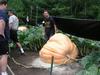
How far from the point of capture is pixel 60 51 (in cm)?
1176

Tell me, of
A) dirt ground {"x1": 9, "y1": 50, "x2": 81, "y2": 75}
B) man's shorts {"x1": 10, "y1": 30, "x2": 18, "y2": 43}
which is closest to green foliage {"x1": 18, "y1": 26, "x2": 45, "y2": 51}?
man's shorts {"x1": 10, "y1": 30, "x2": 18, "y2": 43}

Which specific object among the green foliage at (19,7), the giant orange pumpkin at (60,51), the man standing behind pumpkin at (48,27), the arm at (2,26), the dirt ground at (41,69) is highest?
the arm at (2,26)

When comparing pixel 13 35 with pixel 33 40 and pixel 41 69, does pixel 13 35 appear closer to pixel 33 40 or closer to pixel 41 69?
pixel 33 40

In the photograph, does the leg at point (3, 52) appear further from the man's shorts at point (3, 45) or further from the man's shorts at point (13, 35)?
the man's shorts at point (13, 35)

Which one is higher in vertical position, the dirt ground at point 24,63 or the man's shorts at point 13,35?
the man's shorts at point 13,35

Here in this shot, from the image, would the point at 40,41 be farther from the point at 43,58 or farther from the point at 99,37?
the point at 99,37

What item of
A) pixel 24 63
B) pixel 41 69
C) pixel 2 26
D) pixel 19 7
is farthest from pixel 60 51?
pixel 19 7

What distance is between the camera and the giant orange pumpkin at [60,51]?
11.7m

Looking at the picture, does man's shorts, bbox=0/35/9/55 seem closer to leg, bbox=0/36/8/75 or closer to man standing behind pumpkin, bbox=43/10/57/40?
leg, bbox=0/36/8/75

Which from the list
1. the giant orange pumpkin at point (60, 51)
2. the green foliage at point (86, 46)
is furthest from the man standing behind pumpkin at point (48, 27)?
the giant orange pumpkin at point (60, 51)

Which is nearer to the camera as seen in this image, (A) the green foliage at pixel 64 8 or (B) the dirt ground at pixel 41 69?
(B) the dirt ground at pixel 41 69

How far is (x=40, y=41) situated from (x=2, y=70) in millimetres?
6542

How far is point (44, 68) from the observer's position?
436 inches

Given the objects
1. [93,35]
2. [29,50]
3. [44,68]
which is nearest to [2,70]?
[93,35]
